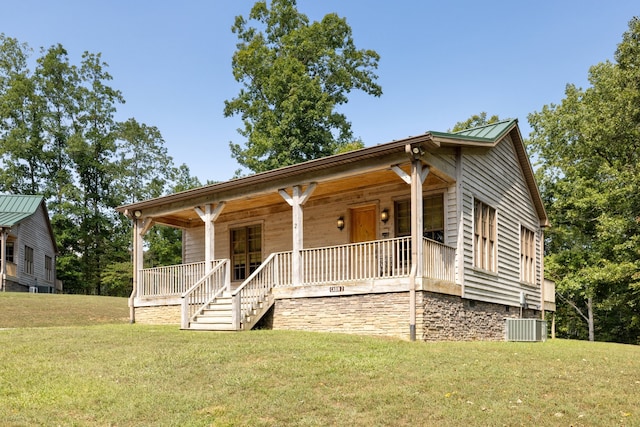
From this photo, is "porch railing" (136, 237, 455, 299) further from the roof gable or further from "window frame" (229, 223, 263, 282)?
"window frame" (229, 223, 263, 282)

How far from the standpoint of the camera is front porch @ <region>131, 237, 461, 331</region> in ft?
42.2

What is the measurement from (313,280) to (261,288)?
1288 millimetres

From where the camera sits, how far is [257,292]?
1479 cm

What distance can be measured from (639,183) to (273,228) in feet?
50.6

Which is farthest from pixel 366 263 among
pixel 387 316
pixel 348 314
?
pixel 387 316

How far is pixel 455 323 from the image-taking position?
13750mm

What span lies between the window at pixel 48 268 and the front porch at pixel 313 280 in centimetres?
2554

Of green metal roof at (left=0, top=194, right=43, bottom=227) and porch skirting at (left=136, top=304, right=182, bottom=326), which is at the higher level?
green metal roof at (left=0, top=194, right=43, bottom=227)

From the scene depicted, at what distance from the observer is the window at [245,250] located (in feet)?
64.7

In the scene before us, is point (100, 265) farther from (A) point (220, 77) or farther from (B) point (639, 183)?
(B) point (639, 183)

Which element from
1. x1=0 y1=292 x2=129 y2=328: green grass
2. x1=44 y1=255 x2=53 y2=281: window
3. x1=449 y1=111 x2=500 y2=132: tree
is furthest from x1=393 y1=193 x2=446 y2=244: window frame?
x1=44 y1=255 x2=53 y2=281: window

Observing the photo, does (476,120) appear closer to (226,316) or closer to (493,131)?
(493,131)

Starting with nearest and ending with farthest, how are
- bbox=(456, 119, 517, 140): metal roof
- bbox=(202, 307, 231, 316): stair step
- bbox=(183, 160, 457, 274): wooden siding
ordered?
bbox=(202, 307, 231, 316): stair step < bbox=(183, 160, 457, 274): wooden siding < bbox=(456, 119, 517, 140): metal roof

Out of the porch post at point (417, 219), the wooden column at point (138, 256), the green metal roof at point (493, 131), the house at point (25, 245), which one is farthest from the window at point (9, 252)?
the porch post at point (417, 219)
